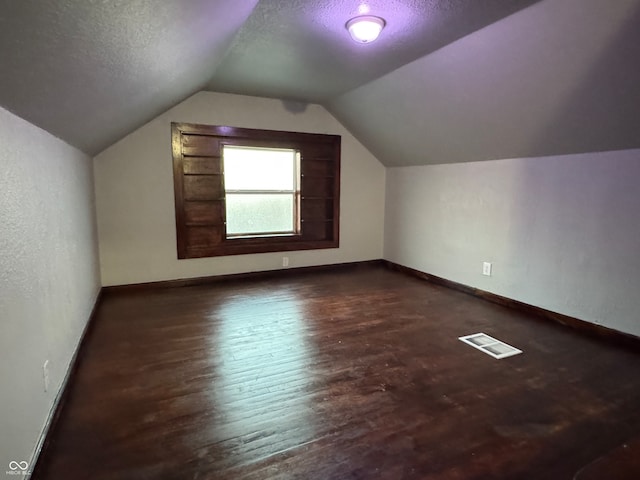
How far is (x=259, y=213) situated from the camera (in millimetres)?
4805

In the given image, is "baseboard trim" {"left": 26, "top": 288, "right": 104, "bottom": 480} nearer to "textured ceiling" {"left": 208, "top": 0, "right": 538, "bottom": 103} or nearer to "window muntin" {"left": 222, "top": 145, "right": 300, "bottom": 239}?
"window muntin" {"left": 222, "top": 145, "right": 300, "bottom": 239}

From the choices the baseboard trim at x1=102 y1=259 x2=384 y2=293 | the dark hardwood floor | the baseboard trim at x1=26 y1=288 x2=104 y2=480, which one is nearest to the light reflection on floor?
the dark hardwood floor

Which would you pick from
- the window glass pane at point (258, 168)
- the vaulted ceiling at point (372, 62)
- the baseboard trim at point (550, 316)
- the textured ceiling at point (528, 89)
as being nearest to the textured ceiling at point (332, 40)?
the vaulted ceiling at point (372, 62)

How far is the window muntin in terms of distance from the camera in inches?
181

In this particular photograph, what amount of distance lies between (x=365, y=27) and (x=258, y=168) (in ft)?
8.68

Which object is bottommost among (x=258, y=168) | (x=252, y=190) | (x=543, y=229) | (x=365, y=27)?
(x=543, y=229)

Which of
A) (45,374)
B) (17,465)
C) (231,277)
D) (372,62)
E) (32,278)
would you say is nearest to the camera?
(17,465)

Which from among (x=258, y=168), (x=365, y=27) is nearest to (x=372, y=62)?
(x=365, y=27)

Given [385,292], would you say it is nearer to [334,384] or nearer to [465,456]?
[334,384]

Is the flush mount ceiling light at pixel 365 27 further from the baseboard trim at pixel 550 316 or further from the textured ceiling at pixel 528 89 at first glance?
the baseboard trim at pixel 550 316

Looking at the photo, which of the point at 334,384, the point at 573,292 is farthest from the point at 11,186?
the point at 573,292

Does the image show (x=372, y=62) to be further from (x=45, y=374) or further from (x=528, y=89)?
(x=45, y=374)

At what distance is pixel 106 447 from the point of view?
1.68 m

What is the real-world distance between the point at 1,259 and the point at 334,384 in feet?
5.61
